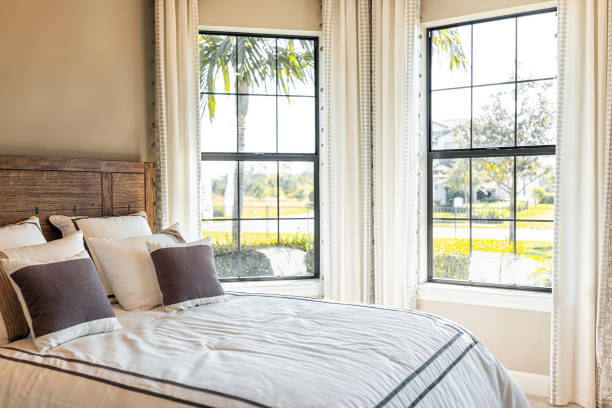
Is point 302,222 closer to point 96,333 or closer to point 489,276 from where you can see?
point 489,276

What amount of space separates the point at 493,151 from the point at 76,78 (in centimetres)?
278

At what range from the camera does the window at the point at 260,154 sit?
3758 millimetres

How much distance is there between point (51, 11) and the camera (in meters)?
Answer: 2.99

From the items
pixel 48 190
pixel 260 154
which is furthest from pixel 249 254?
pixel 48 190

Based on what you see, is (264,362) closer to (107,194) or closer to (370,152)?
(107,194)

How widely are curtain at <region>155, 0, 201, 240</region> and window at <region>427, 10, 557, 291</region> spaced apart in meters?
1.71

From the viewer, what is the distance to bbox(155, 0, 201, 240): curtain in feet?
11.5

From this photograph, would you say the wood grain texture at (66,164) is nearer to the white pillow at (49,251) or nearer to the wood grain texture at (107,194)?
the wood grain texture at (107,194)

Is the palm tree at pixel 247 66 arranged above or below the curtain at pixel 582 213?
above

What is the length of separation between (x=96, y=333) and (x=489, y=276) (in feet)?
8.60

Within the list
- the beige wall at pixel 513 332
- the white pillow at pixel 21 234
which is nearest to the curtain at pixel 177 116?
the white pillow at pixel 21 234

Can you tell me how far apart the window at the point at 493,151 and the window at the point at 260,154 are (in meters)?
0.94

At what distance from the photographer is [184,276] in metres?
2.51

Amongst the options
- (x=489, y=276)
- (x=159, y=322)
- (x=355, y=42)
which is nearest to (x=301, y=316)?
(x=159, y=322)
